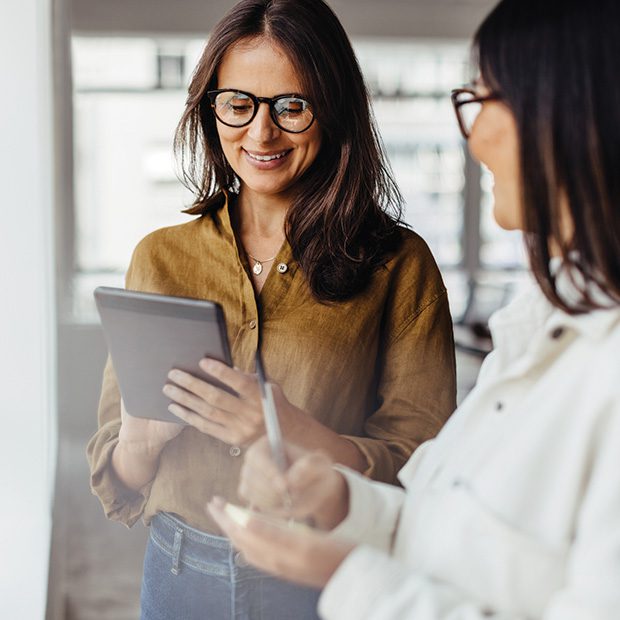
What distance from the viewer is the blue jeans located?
3.67 feet

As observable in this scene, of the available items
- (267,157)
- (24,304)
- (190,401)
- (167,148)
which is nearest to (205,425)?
(190,401)

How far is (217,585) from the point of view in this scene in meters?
1.13

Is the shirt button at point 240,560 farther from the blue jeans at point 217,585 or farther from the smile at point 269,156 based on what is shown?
the smile at point 269,156

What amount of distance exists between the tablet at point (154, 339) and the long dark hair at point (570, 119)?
38 centimetres

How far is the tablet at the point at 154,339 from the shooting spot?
3.11ft

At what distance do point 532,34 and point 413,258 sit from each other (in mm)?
497

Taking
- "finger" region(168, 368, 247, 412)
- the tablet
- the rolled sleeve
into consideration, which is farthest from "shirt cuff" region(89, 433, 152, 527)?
"finger" region(168, 368, 247, 412)

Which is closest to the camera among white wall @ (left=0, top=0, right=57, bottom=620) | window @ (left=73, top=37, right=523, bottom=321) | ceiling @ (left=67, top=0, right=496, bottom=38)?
white wall @ (left=0, top=0, right=57, bottom=620)

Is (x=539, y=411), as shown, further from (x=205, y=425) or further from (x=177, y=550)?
(x=177, y=550)

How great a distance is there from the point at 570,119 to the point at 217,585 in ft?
2.46

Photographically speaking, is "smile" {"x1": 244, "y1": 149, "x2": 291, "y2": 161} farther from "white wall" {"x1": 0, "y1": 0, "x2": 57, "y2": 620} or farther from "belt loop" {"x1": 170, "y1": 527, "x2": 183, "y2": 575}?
"white wall" {"x1": 0, "y1": 0, "x2": 57, "y2": 620}

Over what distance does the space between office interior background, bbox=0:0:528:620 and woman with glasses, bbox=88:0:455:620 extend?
29cm

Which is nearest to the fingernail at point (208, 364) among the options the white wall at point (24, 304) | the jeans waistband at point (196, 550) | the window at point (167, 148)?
the jeans waistband at point (196, 550)

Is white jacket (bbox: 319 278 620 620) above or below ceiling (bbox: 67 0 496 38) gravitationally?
below
